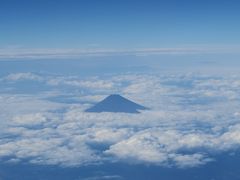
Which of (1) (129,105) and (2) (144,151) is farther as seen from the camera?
(1) (129,105)

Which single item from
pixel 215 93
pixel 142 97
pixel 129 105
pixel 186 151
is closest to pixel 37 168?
pixel 186 151

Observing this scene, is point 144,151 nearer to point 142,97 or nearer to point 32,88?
point 142,97

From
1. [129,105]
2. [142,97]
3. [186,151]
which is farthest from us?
[142,97]

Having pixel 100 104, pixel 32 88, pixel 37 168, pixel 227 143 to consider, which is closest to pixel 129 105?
pixel 100 104

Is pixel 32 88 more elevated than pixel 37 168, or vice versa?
pixel 32 88

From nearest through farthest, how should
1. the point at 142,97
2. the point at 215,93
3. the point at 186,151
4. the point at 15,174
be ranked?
the point at 15,174, the point at 186,151, the point at 142,97, the point at 215,93

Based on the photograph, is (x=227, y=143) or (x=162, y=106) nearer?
(x=227, y=143)

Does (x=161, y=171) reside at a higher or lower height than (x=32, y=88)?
lower

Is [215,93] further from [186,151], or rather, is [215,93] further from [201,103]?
[186,151]

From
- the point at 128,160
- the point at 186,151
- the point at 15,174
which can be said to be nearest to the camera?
the point at 15,174
